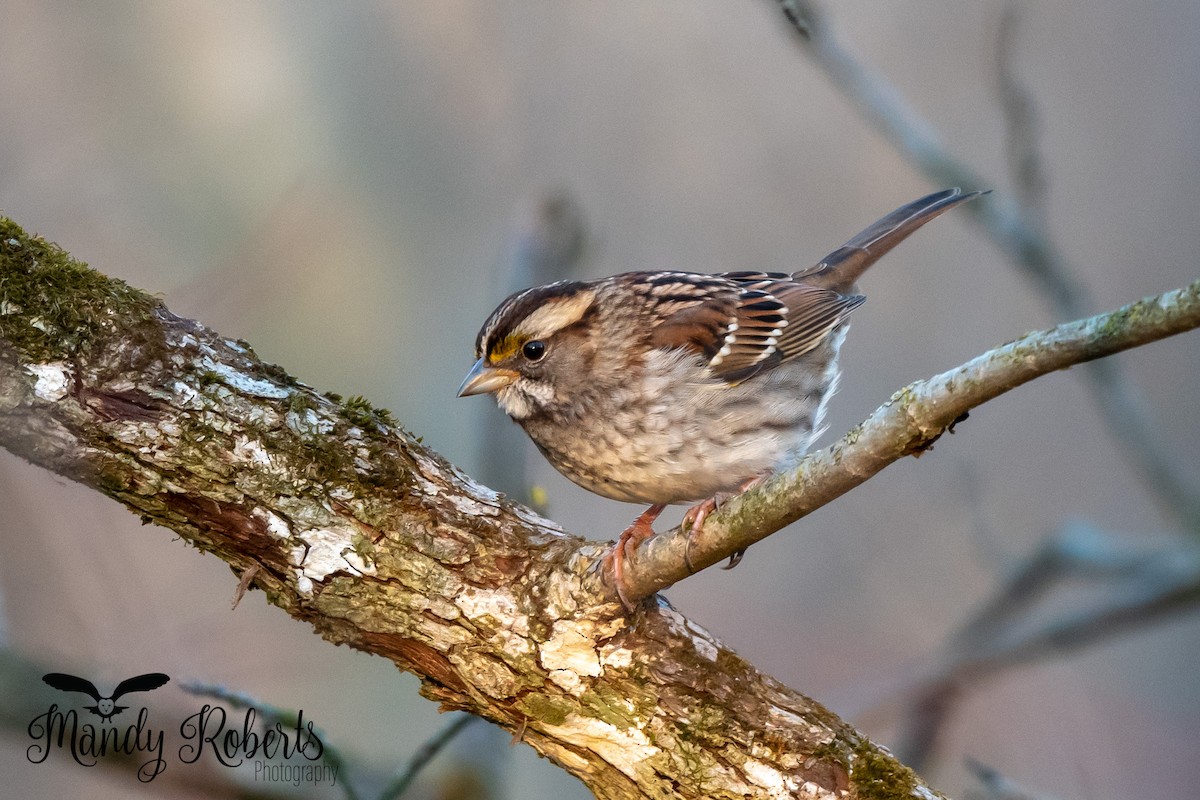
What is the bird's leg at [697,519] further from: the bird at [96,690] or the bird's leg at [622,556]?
the bird at [96,690]

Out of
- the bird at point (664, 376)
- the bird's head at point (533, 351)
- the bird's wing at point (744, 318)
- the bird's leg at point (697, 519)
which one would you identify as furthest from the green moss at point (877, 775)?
the bird's head at point (533, 351)

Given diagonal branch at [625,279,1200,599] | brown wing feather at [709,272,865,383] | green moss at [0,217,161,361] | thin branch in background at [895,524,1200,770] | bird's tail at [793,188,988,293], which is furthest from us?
bird's tail at [793,188,988,293]

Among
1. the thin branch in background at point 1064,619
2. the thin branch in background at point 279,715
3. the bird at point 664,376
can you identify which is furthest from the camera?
the thin branch in background at point 1064,619

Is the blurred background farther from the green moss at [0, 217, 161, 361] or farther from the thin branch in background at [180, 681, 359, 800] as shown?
the green moss at [0, 217, 161, 361]

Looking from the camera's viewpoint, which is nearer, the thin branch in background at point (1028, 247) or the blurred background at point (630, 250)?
the thin branch in background at point (1028, 247)

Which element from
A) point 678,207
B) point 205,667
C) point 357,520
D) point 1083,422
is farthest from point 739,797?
point 1083,422

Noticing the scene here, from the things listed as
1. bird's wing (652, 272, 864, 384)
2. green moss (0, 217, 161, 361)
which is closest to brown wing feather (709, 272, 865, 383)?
bird's wing (652, 272, 864, 384)

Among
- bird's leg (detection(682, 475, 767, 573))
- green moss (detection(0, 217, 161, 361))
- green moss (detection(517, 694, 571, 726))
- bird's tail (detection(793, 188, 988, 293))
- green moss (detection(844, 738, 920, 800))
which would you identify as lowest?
green moss (detection(844, 738, 920, 800))

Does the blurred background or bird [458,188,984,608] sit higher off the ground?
the blurred background

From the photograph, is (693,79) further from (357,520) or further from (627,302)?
(357,520)

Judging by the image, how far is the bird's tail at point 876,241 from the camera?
4402 millimetres

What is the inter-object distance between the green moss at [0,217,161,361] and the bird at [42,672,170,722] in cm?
94

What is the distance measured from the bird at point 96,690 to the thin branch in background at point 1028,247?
3161 mm

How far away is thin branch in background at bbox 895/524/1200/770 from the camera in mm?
4008
